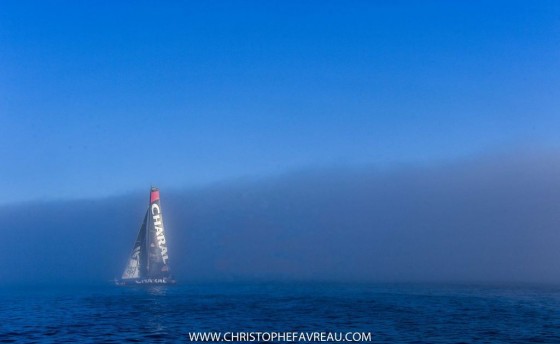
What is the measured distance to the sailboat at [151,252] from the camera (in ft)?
485

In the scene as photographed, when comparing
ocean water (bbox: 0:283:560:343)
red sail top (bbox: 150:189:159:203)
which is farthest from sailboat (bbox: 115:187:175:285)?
ocean water (bbox: 0:283:560:343)

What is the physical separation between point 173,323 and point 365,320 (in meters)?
21.6

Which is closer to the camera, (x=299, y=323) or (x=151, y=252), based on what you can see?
(x=299, y=323)

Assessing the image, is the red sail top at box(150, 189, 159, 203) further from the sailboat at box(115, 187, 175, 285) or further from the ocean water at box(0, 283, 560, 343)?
the ocean water at box(0, 283, 560, 343)

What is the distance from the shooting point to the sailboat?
148m

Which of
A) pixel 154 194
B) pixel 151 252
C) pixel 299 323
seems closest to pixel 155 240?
pixel 151 252

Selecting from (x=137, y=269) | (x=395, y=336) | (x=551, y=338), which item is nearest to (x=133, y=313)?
(x=395, y=336)

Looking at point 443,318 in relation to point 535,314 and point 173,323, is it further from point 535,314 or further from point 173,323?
point 173,323

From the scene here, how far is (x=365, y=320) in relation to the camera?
6275 cm

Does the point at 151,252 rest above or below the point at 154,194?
below

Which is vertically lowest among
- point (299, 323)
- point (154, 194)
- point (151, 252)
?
point (299, 323)

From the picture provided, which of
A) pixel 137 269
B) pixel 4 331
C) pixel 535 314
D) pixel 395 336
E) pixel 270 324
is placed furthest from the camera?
pixel 137 269

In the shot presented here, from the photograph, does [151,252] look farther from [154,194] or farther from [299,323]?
[299,323]

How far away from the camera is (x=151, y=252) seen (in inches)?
5802
